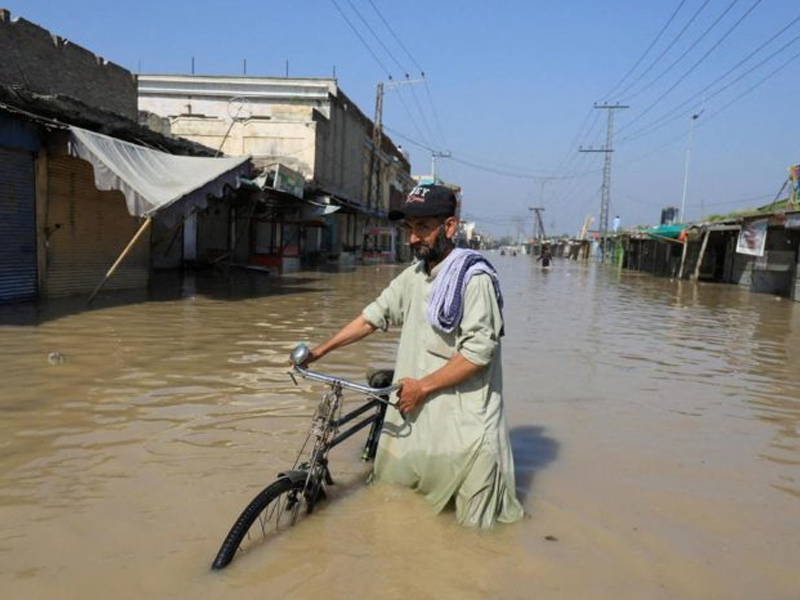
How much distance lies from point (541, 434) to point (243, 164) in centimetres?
946

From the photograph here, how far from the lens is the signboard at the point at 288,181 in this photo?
17.7 metres

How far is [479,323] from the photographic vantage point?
2.78m

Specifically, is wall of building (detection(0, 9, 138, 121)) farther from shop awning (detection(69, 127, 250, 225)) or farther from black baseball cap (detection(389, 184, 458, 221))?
black baseball cap (detection(389, 184, 458, 221))

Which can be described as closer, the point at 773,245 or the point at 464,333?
the point at 464,333

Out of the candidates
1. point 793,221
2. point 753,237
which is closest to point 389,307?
point 793,221

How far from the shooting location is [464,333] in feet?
9.21

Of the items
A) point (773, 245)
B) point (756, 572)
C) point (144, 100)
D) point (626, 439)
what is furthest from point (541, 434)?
point (144, 100)

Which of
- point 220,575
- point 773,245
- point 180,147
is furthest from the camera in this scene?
point 773,245

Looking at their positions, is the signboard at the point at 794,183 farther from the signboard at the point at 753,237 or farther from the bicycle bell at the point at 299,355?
the bicycle bell at the point at 299,355

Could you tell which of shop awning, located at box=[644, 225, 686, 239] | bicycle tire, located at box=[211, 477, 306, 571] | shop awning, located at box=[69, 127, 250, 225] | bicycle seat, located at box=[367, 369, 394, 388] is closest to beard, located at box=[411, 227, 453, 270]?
bicycle seat, located at box=[367, 369, 394, 388]

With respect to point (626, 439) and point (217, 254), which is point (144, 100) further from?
point (626, 439)

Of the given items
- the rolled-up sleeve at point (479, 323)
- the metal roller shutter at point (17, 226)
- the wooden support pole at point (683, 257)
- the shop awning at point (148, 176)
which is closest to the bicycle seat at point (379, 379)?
the rolled-up sleeve at point (479, 323)

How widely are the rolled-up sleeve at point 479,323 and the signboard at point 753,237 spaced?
931 inches

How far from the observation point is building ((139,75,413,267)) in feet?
81.1
